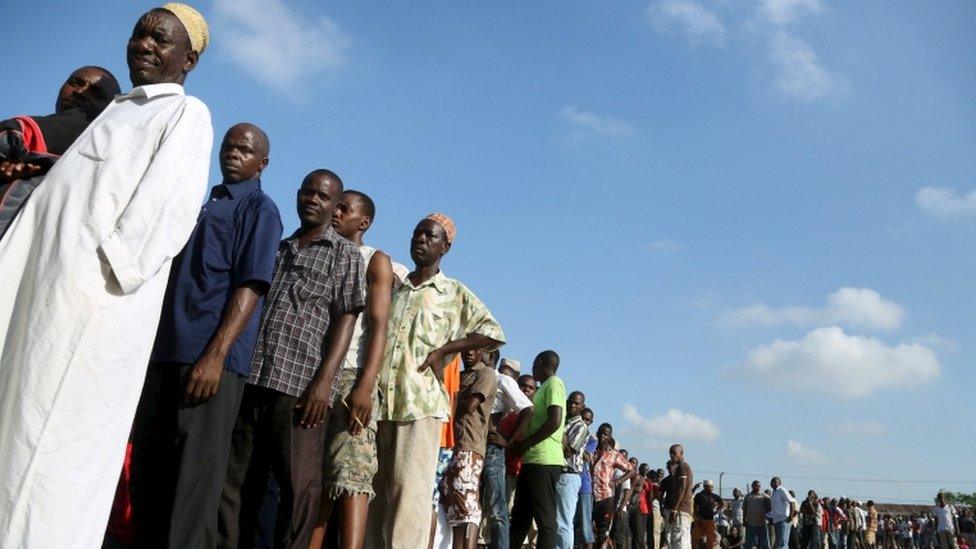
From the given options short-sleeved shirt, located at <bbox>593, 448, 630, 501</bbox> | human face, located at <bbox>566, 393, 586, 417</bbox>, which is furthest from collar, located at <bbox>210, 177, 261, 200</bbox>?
short-sleeved shirt, located at <bbox>593, 448, 630, 501</bbox>

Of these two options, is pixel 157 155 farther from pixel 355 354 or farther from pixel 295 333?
pixel 355 354

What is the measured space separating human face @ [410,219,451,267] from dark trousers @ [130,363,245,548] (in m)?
2.17

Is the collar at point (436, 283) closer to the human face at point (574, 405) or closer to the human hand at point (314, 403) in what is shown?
the human hand at point (314, 403)

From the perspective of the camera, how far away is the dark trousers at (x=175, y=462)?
3057 mm

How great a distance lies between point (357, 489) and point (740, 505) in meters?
22.5

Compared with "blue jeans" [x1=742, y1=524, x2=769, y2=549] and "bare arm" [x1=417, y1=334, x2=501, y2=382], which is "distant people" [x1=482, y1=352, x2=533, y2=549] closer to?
"bare arm" [x1=417, y1=334, x2=501, y2=382]

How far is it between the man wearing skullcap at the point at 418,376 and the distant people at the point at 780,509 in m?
17.0

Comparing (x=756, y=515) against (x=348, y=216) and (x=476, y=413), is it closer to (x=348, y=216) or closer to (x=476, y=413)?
(x=476, y=413)

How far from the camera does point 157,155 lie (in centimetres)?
271

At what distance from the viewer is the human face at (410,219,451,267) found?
529 cm

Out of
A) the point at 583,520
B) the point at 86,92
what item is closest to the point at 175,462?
the point at 86,92

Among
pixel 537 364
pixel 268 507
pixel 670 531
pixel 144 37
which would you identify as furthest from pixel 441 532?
pixel 670 531

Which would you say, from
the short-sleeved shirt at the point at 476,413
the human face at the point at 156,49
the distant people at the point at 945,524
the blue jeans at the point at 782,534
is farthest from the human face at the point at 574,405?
the distant people at the point at 945,524

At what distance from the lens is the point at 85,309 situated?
246 cm
